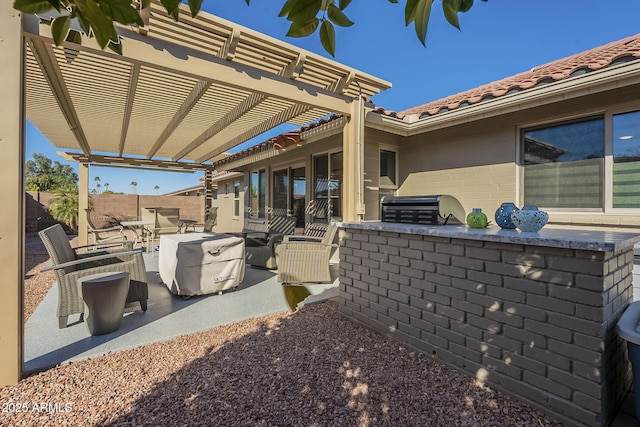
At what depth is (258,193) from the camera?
10.3 meters

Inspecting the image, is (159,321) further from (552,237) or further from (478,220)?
(552,237)

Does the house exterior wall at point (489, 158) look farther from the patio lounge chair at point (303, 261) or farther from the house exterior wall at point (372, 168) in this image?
the patio lounge chair at point (303, 261)

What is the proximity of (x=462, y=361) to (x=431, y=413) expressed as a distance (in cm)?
61

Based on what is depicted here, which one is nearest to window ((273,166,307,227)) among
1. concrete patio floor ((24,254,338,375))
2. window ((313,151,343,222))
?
window ((313,151,343,222))

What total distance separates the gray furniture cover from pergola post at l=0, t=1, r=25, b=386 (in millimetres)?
1619

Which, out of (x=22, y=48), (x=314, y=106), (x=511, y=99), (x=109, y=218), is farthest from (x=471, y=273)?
(x=109, y=218)

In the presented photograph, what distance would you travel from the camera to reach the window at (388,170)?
6.22 meters

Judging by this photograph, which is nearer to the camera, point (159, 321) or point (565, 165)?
point (159, 321)

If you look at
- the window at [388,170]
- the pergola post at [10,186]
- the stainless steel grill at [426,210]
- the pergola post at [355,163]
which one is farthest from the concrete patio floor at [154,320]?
the window at [388,170]

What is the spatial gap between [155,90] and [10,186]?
273 cm

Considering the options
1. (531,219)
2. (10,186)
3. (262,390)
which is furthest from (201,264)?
(531,219)

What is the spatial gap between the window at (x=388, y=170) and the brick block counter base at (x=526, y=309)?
→ 3.55m

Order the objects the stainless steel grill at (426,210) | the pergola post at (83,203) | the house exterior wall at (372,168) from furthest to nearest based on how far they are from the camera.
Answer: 1. the pergola post at (83,203)
2. the house exterior wall at (372,168)
3. the stainless steel grill at (426,210)

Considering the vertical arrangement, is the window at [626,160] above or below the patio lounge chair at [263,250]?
above
